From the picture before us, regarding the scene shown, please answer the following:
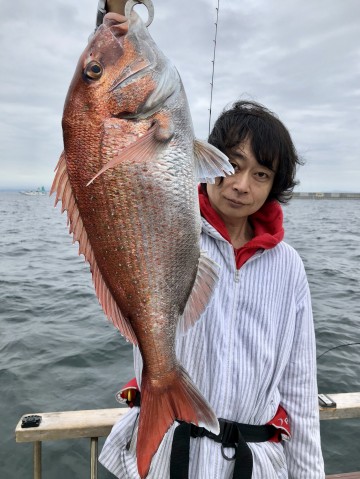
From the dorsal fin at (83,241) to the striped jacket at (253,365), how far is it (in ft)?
1.55

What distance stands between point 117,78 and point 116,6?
283 millimetres

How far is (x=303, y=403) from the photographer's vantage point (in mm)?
2164

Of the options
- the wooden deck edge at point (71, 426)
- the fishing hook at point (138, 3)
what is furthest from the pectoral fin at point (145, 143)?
the wooden deck edge at point (71, 426)

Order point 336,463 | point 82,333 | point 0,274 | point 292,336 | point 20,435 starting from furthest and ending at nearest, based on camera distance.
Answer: point 0,274
point 82,333
point 336,463
point 20,435
point 292,336

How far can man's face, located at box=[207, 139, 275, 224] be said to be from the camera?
2.02 m

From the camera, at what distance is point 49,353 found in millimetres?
6965

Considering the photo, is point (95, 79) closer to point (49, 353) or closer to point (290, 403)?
point (290, 403)

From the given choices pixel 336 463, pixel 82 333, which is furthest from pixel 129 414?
pixel 82 333

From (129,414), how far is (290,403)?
85cm

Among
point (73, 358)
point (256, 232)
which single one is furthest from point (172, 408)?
point (73, 358)

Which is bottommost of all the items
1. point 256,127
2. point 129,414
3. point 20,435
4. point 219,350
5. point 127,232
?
point 20,435

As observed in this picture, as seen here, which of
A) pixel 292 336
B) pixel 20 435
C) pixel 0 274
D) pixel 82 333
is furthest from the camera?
pixel 0 274

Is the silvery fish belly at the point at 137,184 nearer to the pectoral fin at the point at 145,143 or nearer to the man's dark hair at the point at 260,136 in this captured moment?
Answer: the pectoral fin at the point at 145,143

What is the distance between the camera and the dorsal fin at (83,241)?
4.61 feet
